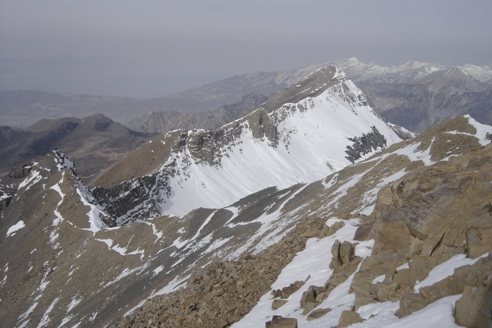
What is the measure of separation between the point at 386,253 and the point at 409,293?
13.8 feet

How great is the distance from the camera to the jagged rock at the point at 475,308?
10.6 m

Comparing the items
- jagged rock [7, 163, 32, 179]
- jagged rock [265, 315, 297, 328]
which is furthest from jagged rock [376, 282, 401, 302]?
jagged rock [7, 163, 32, 179]

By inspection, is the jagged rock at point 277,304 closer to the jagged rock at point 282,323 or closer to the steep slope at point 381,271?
the steep slope at point 381,271

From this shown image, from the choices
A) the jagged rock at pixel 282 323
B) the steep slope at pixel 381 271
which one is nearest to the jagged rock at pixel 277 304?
the steep slope at pixel 381 271

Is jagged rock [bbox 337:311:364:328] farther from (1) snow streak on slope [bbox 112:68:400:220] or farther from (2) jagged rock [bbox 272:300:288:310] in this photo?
(1) snow streak on slope [bbox 112:68:400:220]

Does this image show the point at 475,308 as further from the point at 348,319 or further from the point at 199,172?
the point at 199,172

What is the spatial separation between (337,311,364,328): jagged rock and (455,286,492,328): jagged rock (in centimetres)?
354

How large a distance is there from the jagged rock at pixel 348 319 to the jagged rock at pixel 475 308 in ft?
11.6

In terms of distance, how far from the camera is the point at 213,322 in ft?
70.3

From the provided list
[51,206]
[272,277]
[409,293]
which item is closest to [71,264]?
[51,206]

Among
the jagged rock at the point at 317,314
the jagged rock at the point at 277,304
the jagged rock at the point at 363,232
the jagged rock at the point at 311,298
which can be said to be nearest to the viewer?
the jagged rock at the point at 317,314

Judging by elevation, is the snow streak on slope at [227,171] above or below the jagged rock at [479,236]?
below

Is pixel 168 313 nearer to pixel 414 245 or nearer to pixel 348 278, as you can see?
pixel 348 278

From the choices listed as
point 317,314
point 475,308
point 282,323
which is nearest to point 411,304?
point 475,308
